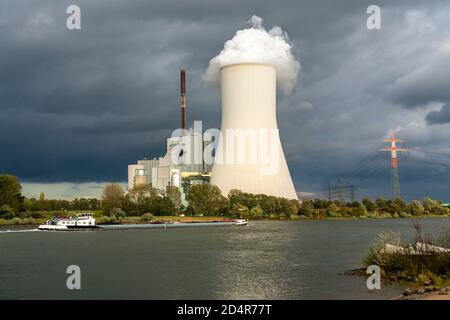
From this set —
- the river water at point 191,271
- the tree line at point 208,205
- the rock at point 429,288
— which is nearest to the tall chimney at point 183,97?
the tree line at point 208,205

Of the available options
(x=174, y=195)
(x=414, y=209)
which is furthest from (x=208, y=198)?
(x=414, y=209)

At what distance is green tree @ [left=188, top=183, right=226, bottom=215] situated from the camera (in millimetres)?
48688

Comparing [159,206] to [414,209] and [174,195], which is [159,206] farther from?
[414,209]

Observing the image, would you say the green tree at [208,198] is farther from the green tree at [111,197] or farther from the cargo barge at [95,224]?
the green tree at [111,197]

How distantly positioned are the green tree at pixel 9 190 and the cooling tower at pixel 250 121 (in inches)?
685

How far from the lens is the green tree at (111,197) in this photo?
165ft

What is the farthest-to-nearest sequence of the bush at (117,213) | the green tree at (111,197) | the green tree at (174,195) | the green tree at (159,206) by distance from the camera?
the green tree at (174,195), the green tree at (111,197), the green tree at (159,206), the bush at (117,213)

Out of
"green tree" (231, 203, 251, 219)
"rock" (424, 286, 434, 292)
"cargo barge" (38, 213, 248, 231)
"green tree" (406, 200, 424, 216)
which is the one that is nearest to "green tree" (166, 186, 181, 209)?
"green tree" (231, 203, 251, 219)

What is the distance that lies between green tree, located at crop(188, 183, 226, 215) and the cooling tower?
12.6 feet

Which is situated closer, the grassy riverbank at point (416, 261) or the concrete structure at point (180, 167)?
the grassy riverbank at point (416, 261)

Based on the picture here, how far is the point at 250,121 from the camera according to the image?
4156 centimetres

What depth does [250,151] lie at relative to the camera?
1706 inches
